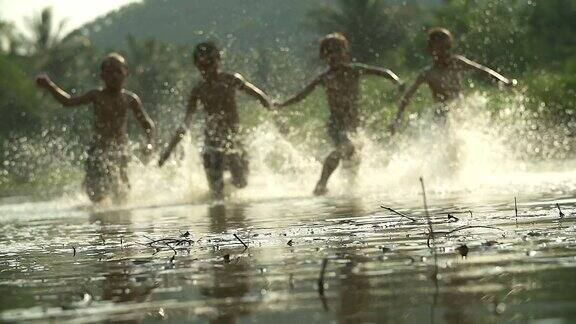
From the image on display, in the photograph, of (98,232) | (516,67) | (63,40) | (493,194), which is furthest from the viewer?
(63,40)

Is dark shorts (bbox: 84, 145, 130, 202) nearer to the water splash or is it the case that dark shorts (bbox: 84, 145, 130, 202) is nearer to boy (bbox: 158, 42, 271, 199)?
the water splash

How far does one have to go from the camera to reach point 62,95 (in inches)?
663

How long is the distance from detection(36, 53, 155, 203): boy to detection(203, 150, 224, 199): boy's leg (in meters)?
0.98

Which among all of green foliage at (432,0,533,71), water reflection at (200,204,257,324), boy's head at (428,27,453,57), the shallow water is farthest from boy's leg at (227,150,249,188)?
green foliage at (432,0,533,71)

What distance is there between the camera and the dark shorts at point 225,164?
50.5ft

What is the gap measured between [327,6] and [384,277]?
7316 cm

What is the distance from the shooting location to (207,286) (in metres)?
4.84

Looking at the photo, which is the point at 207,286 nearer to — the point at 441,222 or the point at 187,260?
the point at 187,260

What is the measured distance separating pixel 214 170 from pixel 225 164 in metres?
0.14

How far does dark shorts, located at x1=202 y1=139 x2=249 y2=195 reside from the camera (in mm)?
15383

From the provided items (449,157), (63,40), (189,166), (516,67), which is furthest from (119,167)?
(63,40)

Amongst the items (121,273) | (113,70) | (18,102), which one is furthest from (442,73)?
(18,102)

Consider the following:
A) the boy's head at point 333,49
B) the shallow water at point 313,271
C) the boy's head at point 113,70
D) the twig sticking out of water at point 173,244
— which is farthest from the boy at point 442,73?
the twig sticking out of water at point 173,244

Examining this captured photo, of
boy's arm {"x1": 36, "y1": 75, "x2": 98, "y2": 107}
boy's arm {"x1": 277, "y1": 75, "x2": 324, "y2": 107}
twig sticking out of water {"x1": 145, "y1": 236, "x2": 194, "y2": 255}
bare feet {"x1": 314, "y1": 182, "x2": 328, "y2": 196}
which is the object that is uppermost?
boy's arm {"x1": 36, "y1": 75, "x2": 98, "y2": 107}
